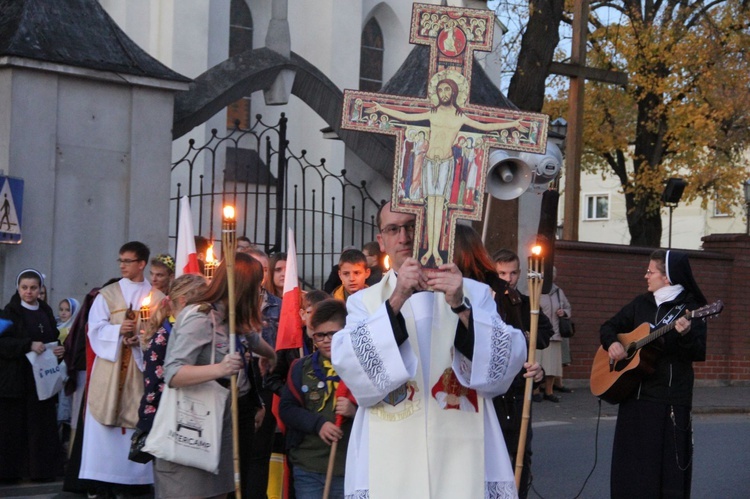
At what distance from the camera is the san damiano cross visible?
453cm

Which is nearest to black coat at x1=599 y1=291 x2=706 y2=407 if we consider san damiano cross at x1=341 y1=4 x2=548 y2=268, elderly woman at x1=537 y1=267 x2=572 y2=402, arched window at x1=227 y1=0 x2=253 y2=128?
san damiano cross at x1=341 y1=4 x2=548 y2=268

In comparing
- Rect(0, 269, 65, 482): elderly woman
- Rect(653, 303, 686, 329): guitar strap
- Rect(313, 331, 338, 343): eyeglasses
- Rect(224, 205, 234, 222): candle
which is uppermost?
Rect(224, 205, 234, 222): candle

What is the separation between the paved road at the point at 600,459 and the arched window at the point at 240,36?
11.4m

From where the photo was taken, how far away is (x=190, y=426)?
5695mm

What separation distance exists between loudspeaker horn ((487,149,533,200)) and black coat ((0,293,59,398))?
482 cm

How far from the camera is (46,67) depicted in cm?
1032

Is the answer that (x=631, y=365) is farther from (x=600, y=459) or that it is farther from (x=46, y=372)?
(x=46, y=372)

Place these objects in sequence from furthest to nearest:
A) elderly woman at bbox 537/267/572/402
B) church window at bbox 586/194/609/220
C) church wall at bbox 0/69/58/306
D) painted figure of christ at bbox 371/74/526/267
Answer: church window at bbox 586/194/609/220
elderly woman at bbox 537/267/572/402
church wall at bbox 0/69/58/306
painted figure of christ at bbox 371/74/526/267

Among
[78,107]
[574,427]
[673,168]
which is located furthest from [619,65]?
[78,107]

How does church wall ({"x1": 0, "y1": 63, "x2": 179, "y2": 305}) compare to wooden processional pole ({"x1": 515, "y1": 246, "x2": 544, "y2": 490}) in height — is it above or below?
above

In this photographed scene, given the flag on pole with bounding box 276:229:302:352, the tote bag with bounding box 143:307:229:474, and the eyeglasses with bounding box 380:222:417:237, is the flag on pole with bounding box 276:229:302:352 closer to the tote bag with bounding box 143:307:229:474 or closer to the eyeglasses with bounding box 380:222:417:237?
the tote bag with bounding box 143:307:229:474

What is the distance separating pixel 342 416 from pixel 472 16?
217 cm

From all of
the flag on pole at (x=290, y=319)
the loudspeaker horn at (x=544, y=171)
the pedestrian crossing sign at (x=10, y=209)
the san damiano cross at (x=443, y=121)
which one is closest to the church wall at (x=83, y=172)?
the pedestrian crossing sign at (x=10, y=209)

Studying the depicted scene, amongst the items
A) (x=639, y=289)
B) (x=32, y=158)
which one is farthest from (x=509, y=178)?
(x=639, y=289)
